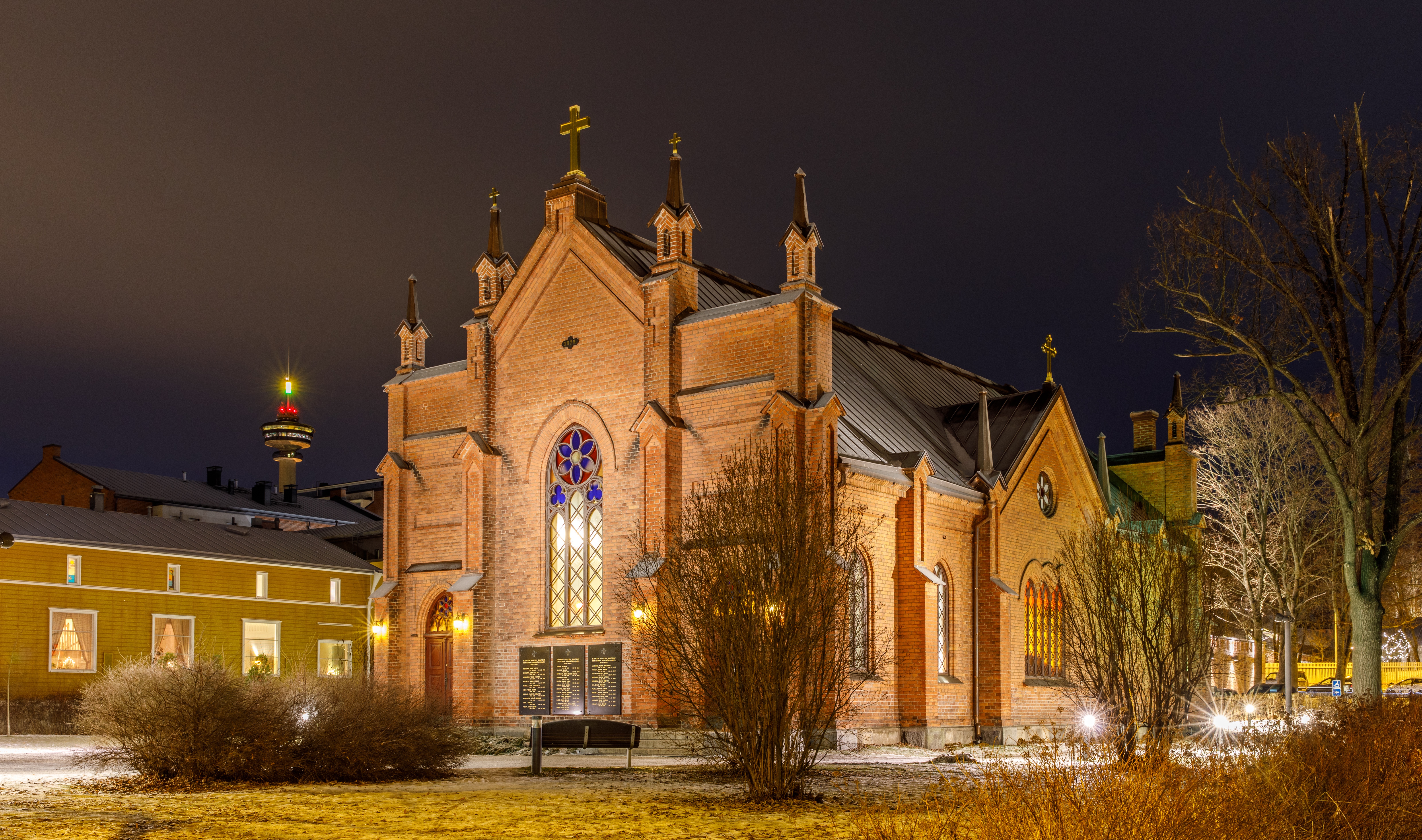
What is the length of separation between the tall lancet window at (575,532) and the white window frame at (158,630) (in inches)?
623

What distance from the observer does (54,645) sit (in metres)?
39.0

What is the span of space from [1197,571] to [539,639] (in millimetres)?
16147

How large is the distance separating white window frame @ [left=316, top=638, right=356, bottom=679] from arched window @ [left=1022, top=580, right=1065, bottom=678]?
985 inches

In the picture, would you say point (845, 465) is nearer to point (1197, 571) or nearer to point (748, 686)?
point (1197, 571)

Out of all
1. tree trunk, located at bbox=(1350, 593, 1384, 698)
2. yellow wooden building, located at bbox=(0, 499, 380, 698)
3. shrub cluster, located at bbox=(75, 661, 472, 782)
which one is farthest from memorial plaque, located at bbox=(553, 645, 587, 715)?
tree trunk, located at bbox=(1350, 593, 1384, 698)

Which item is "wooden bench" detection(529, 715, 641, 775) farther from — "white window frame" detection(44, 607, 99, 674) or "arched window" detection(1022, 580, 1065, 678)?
"white window frame" detection(44, 607, 99, 674)

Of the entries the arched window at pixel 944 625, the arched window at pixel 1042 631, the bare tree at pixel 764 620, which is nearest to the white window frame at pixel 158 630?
the arched window at pixel 944 625

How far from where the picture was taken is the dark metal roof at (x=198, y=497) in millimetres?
66062

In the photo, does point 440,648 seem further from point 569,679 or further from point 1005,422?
point 1005,422

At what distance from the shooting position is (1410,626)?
6762 cm

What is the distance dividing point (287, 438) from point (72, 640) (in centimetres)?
5592

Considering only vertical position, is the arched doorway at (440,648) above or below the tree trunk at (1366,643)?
below

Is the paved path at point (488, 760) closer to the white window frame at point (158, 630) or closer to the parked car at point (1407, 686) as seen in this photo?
the white window frame at point (158, 630)

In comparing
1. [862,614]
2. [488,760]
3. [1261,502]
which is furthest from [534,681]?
[1261,502]
